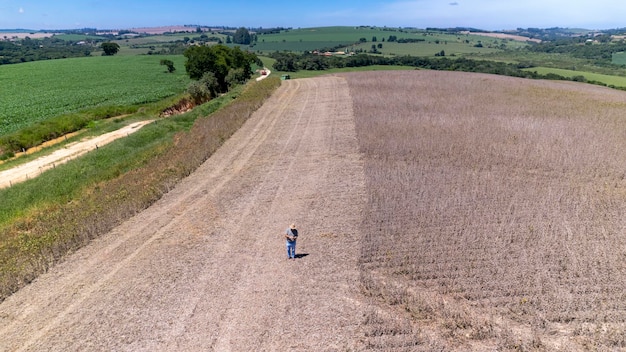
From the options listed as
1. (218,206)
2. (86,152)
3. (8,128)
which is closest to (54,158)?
(86,152)

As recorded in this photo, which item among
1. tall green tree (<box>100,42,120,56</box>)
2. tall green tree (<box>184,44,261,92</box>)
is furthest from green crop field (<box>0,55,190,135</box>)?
tall green tree (<box>100,42,120,56</box>)

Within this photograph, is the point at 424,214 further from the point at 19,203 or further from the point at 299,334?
the point at 19,203

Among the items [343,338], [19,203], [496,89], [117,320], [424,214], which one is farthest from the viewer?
[496,89]

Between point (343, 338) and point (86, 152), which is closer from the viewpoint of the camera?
point (343, 338)

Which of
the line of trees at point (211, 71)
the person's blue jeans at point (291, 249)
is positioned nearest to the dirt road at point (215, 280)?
the person's blue jeans at point (291, 249)

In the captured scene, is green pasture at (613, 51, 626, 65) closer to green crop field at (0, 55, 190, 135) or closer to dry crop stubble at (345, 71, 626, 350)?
dry crop stubble at (345, 71, 626, 350)

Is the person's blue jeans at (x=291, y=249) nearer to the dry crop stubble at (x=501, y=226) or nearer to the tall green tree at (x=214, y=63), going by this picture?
the dry crop stubble at (x=501, y=226)
